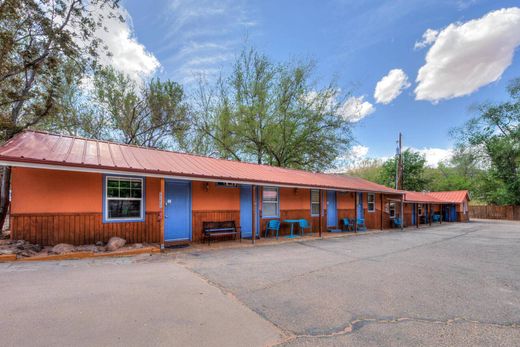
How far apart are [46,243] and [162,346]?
20.0ft

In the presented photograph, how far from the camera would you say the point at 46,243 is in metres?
6.89

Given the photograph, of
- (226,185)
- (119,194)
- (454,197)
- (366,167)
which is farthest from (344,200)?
(366,167)

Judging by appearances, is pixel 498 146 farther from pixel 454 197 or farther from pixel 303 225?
pixel 303 225

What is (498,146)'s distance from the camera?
30188mm

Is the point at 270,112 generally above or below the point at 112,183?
above

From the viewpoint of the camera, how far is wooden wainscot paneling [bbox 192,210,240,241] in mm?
9359

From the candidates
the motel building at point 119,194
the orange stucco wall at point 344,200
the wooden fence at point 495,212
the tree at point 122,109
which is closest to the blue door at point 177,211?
the motel building at point 119,194

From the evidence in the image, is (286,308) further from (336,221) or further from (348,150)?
(348,150)

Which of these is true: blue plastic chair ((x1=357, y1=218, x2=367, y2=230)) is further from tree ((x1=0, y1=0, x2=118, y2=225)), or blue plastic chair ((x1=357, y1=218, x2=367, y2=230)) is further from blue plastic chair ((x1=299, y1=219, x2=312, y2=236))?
tree ((x1=0, y1=0, x2=118, y2=225))

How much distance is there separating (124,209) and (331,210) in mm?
10629

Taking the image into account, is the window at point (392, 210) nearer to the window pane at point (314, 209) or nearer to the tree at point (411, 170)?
the window pane at point (314, 209)

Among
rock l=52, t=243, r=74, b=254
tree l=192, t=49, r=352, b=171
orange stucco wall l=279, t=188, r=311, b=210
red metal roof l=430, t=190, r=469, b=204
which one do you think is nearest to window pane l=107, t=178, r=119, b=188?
A: rock l=52, t=243, r=74, b=254

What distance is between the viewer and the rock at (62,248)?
648 cm

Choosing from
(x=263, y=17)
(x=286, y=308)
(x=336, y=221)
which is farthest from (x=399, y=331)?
(x=263, y=17)
